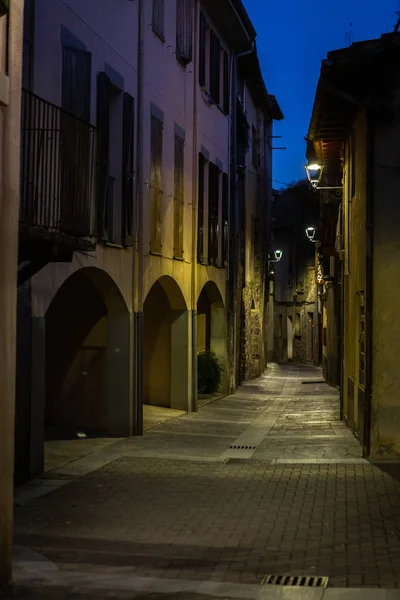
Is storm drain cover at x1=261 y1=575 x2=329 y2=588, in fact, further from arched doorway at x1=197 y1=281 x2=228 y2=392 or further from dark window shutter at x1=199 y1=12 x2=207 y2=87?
arched doorway at x1=197 y1=281 x2=228 y2=392

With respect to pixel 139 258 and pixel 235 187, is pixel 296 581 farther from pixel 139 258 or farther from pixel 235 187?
pixel 235 187

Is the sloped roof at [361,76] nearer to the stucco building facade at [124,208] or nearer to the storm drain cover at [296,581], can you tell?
the stucco building facade at [124,208]

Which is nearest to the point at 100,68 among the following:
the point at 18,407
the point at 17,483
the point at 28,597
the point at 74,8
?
the point at 74,8

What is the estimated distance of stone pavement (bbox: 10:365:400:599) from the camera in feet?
22.4

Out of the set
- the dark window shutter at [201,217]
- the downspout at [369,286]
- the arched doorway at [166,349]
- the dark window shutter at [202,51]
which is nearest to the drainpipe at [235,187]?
the dark window shutter at [202,51]

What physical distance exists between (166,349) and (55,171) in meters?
9.93

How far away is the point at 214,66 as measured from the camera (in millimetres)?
21578

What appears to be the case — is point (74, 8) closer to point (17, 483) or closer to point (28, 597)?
point (17, 483)

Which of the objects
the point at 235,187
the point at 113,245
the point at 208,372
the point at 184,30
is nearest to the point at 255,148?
the point at 235,187

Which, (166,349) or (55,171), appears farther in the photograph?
(166,349)

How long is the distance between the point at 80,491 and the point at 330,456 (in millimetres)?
4341

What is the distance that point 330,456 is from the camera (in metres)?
12.9

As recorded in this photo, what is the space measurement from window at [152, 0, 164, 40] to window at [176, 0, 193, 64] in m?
1.20

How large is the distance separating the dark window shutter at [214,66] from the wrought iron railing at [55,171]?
11.0m
